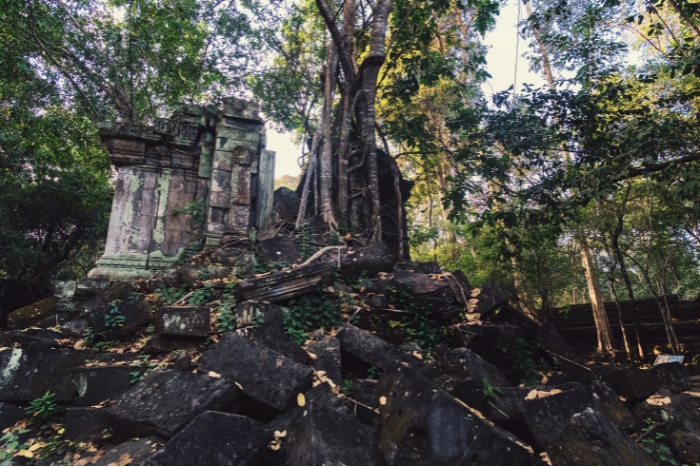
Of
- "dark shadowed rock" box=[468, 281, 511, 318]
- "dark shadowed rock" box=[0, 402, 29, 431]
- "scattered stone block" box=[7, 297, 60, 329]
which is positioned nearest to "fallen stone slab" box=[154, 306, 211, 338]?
"dark shadowed rock" box=[0, 402, 29, 431]

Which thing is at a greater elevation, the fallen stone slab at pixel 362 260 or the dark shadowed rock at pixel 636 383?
the fallen stone slab at pixel 362 260

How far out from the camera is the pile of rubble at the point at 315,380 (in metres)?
2.31

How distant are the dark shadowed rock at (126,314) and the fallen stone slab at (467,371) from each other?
9.33ft

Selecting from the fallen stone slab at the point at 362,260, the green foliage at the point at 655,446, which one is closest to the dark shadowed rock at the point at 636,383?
the green foliage at the point at 655,446

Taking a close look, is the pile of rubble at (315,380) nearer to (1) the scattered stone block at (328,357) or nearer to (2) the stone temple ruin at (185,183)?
(1) the scattered stone block at (328,357)

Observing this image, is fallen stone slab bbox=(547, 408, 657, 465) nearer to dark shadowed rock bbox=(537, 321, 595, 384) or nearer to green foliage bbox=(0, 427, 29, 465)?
dark shadowed rock bbox=(537, 321, 595, 384)

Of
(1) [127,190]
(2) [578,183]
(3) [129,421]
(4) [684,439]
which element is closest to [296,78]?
(1) [127,190]

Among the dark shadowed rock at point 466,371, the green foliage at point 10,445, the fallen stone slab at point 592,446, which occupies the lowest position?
the green foliage at point 10,445

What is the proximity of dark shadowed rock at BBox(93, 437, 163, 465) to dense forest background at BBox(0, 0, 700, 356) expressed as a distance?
158 inches

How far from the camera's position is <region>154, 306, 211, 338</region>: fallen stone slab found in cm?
371

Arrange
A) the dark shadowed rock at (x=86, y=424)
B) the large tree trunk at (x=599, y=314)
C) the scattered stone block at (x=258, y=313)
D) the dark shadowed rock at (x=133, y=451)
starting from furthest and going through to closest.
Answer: the large tree trunk at (x=599, y=314) < the scattered stone block at (x=258, y=313) < the dark shadowed rock at (x=86, y=424) < the dark shadowed rock at (x=133, y=451)

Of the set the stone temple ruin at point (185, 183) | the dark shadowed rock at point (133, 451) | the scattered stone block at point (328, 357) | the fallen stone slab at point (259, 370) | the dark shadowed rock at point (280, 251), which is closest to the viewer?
the dark shadowed rock at point (133, 451)

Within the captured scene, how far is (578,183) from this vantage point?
18.2 ft

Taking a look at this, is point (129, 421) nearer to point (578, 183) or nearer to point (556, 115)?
point (578, 183)
